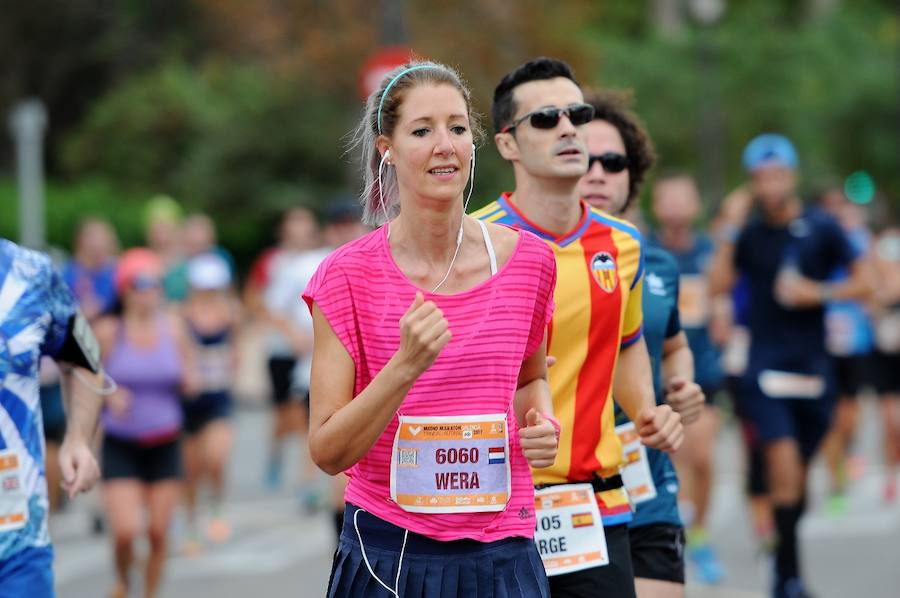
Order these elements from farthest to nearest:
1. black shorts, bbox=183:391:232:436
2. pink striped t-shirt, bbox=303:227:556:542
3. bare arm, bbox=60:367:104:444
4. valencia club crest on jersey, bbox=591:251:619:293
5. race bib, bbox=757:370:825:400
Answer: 1. black shorts, bbox=183:391:232:436
2. race bib, bbox=757:370:825:400
3. bare arm, bbox=60:367:104:444
4. valencia club crest on jersey, bbox=591:251:619:293
5. pink striped t-shirt, bbox=303:227:556:542

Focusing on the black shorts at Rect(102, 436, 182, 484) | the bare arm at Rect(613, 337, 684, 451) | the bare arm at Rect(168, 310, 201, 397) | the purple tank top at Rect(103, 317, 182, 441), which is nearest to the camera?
the bare arm at Rect(613, 337, 684, 451)

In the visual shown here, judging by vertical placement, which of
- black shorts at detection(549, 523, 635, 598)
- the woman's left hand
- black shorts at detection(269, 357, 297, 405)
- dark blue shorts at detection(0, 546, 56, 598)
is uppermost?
black shorts at detection(269, 357, 297, 405)

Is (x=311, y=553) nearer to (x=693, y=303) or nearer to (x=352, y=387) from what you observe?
(x=693, y=303)

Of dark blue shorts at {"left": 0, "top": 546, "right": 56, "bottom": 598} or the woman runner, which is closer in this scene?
the woman runner

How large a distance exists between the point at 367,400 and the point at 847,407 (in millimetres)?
10473

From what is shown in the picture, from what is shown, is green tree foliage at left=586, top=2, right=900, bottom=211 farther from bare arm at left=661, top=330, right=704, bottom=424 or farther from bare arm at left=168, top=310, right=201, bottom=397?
bare arm at left=661, top=330, right=704, bottom=424

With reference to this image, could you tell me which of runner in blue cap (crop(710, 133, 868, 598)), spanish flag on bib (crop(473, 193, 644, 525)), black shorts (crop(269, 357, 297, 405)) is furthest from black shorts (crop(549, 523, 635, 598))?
black shorts (crop(269, 357, 297, 405))

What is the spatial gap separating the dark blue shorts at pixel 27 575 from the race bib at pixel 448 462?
1.33 metres

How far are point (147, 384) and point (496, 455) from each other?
6.01m

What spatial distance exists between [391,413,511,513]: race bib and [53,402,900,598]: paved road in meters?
5.65

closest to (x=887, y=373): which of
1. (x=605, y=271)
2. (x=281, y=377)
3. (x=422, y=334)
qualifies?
(x=281, y=377)

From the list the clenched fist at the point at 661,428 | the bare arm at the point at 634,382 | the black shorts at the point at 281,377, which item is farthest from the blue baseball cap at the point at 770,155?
the black shorts at the point at 281,377

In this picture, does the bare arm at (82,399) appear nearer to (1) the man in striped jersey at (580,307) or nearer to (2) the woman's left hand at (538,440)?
(1) the man in striped jersey at (580,307)

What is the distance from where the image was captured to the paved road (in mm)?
9586
